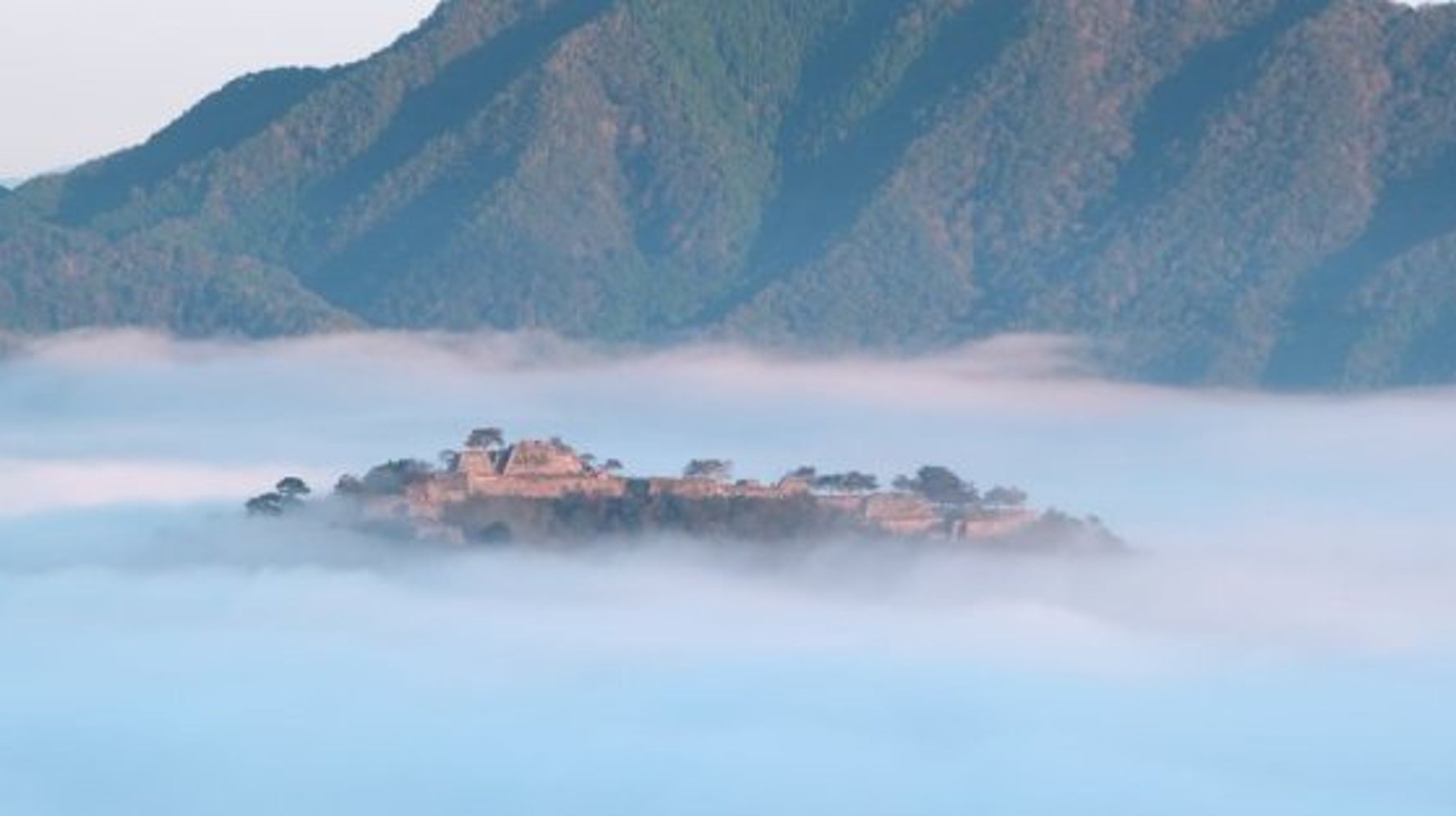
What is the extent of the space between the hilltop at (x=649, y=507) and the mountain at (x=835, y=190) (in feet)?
144

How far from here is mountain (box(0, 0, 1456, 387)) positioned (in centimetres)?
17412

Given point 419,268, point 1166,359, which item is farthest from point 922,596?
point 419,268

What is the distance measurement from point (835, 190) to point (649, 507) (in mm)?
59831

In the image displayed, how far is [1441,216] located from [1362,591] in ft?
174

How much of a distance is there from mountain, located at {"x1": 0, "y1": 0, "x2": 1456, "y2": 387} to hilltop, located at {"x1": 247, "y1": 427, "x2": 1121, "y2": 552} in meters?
43.9

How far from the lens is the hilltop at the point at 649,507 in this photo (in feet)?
394

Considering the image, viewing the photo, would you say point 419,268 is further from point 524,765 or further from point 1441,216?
point 524,765

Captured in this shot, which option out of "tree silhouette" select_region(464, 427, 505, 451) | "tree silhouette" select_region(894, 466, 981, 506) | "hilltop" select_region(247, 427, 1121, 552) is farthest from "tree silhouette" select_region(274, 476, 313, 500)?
"tree silhouette" select_region(894, 466, 981, 506)

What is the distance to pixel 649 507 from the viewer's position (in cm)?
12156

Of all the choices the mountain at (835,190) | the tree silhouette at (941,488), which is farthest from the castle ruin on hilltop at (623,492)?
the mountain at (835,190)

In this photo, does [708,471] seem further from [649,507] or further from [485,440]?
[649,507]

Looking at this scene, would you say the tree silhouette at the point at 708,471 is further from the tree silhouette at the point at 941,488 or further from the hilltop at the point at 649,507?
the tree silhouette at the point at 941,488

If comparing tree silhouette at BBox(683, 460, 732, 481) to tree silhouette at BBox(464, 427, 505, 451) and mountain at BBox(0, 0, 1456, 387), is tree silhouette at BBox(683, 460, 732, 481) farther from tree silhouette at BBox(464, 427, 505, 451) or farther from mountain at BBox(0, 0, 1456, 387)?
mountain at BBox(0, 0, 1456, 387)

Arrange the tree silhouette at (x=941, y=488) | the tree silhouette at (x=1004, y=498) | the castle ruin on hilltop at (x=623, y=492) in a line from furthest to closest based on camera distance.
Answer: the tree silhouette at (x=941, y=488) < the tree silhouette at (x=1004, y=498) < the castle ruin on hilltop at (x=623, y=492)
